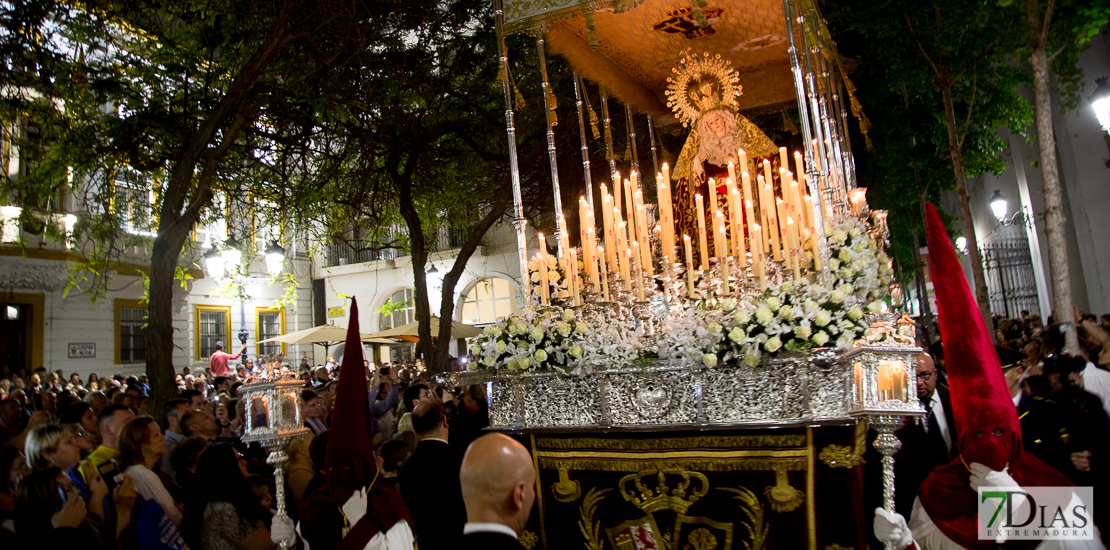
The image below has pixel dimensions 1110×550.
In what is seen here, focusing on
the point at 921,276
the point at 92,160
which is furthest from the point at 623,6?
the point at 921,276

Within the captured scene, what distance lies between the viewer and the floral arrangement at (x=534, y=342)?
16.6ft

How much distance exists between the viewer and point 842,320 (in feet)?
14.4

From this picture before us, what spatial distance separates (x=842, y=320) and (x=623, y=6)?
2890mm

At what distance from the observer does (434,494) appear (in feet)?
14.2

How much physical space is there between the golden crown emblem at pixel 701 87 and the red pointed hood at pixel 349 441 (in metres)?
4.36

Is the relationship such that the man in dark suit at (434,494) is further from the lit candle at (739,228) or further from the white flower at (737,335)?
the lit candle at (739,228)

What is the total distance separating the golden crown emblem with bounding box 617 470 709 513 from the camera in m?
4.47

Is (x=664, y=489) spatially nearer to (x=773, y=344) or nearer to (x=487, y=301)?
(x=773, y=344)

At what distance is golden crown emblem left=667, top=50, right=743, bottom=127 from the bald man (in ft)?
17.1

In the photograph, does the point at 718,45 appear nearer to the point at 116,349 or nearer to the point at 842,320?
the point at 842,320

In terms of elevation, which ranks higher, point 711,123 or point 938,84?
point 938,84

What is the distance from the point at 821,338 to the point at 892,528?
1.28 metres

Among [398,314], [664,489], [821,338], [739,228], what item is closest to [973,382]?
[821,338]

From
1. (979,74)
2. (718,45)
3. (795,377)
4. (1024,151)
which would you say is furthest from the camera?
(1024,151)
